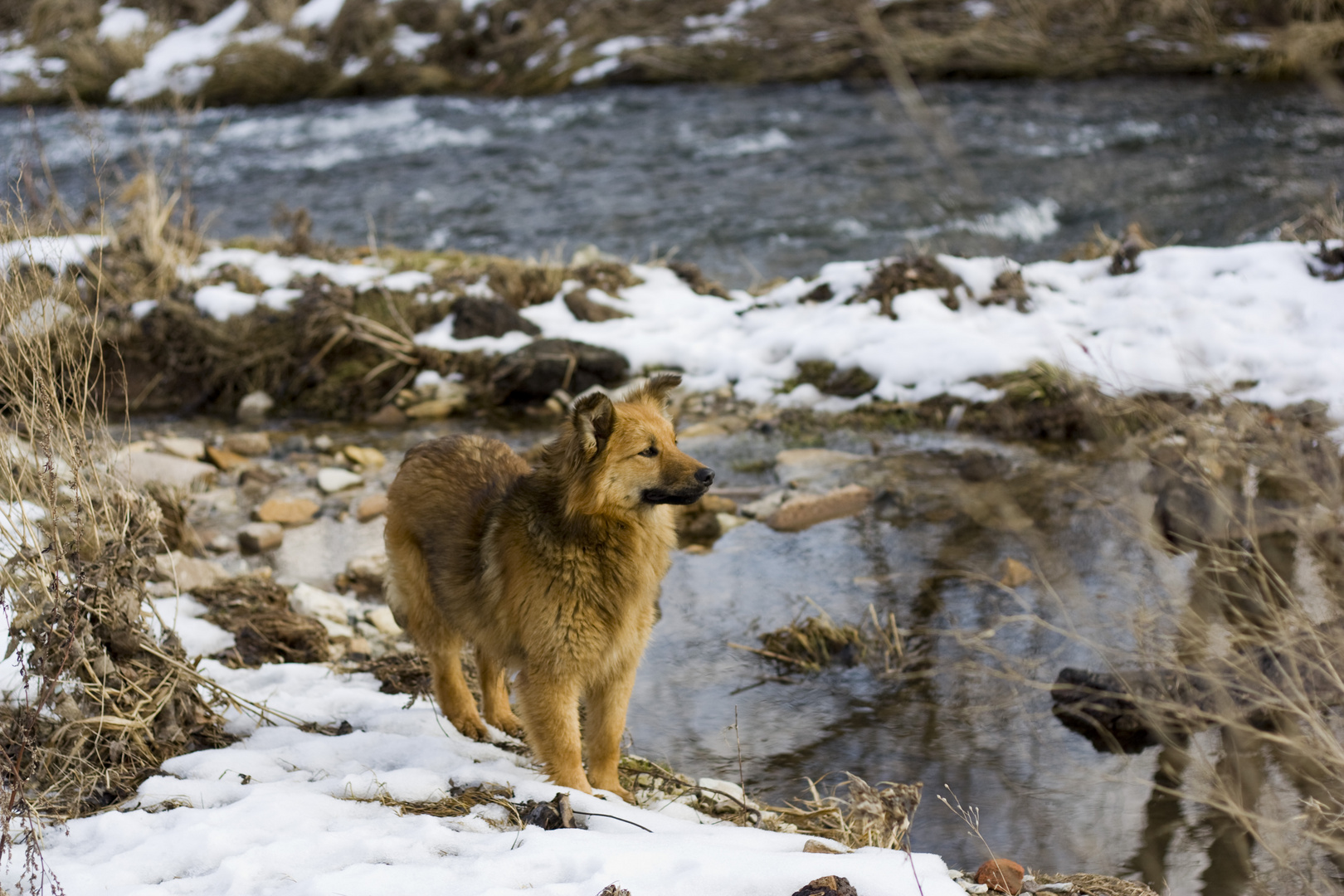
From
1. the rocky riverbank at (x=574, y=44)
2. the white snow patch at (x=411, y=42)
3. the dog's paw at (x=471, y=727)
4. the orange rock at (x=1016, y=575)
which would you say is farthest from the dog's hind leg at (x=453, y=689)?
the white snow patch at (x=411, y=42)

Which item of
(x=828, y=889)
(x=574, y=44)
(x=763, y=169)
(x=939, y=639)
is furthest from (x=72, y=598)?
(x=574, y=44)

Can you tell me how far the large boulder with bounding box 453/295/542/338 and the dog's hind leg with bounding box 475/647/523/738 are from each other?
4.85m

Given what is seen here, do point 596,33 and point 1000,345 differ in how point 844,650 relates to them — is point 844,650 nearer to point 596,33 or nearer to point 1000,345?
point 1000,345

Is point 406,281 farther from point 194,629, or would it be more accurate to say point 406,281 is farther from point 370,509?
point 194,629

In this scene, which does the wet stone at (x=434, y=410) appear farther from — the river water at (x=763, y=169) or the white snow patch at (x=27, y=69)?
the white snow patch at (x=27, y=69)

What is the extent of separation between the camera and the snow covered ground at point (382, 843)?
285 centimetres

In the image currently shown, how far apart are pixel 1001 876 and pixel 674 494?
1643mm

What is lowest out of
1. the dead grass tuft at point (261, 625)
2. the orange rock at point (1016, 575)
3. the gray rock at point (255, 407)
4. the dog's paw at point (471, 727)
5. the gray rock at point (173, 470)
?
the orange rock at point (1016, 575)

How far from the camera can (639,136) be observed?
52.2 ft

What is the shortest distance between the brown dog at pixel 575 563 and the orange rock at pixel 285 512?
291 centimetres

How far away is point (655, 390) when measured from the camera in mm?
4133

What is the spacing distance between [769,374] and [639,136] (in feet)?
27.9

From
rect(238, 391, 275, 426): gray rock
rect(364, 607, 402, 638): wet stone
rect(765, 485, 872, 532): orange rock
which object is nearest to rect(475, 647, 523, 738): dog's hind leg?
rect(364, 607, 402, 638): wet stone

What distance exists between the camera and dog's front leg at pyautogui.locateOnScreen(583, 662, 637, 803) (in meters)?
3.95
